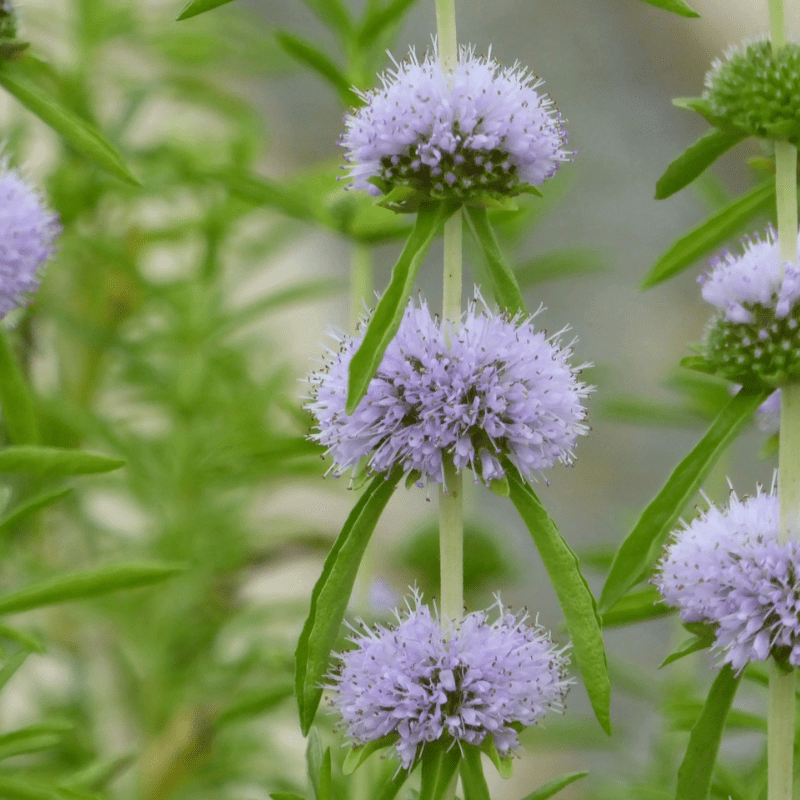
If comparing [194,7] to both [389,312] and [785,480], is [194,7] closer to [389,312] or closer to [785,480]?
[389,312]

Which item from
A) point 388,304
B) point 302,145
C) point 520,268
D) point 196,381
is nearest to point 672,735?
point 520,268

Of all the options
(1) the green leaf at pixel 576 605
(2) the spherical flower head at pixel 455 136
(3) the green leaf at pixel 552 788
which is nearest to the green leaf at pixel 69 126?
(2) the spherical flower head at pixel 455 136

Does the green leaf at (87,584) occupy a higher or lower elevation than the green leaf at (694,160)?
lower

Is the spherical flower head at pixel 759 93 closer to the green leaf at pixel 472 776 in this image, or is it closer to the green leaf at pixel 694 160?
the green leaf at pixel 694 160

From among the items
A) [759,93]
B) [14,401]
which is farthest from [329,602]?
[759,93]

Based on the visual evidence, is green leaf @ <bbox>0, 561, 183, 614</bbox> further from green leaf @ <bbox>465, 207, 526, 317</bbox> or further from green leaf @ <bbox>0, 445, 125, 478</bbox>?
green leaf @ <bbox>465, 207, 526, 317</bbox>

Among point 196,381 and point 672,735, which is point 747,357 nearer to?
point 672,735
